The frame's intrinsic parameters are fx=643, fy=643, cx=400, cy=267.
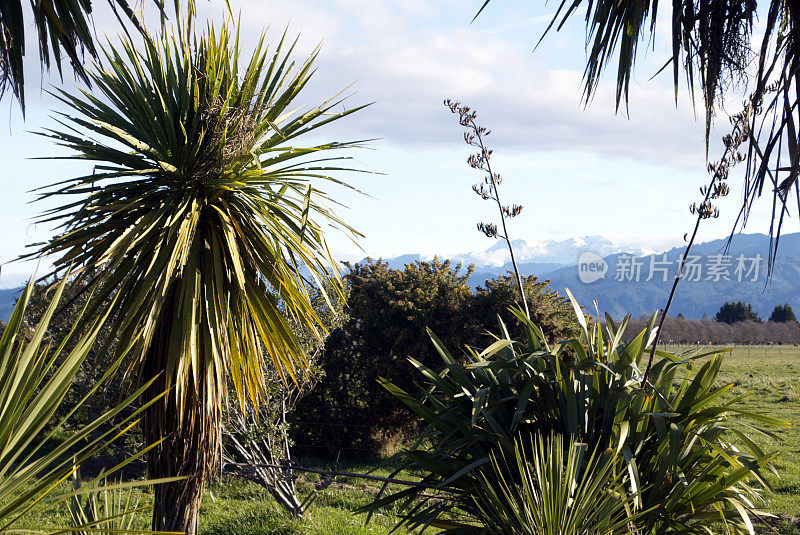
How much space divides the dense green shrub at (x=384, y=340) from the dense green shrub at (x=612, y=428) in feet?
37.0

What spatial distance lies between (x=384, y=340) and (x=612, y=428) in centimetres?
1333

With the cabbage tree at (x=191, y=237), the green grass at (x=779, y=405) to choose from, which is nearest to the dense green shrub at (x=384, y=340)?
the green grass at (x=779, y=405)

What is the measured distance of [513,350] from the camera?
447 cm

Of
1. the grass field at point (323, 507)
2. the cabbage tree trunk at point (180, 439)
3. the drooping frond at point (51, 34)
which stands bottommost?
the grass field at point (323, 507)

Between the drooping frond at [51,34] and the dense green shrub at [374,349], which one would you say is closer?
the drooping frond at [51,34]

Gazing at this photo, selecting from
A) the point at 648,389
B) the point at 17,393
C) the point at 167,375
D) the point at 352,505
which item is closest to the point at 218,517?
the point at 352,505

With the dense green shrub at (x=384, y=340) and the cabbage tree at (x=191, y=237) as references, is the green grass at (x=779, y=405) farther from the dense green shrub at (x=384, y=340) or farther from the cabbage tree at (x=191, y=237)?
the dense green shrub at (x=384, y=340)

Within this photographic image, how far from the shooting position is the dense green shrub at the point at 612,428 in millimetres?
3547

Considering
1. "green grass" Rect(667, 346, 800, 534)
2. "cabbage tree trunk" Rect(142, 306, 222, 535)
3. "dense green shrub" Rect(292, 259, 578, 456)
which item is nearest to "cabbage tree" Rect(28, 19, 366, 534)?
"cabbage tree trunk" Rect(142, 306, 222, 535)

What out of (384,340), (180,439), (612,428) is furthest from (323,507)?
(612,428)

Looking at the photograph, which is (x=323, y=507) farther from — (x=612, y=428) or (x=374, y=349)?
(x=612, y=428)

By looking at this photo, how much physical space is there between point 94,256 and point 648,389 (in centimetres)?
401

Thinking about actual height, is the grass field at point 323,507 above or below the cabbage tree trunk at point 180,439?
below

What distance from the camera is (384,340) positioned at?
55.2 ft
